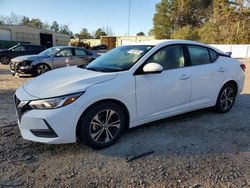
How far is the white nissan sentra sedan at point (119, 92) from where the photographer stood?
3.46m

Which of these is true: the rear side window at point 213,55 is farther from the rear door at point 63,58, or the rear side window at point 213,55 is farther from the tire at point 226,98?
the rear door at point 63,58

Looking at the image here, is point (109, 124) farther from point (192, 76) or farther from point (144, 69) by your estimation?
point (192, 76)

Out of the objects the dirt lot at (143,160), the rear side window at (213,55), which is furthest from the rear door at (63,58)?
the rear side window at (213,55)

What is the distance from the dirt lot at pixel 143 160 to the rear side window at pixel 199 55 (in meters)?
1.20

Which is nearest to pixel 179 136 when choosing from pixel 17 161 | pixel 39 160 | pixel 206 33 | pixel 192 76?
pixel 192 76

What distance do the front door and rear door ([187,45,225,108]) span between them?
201 mm

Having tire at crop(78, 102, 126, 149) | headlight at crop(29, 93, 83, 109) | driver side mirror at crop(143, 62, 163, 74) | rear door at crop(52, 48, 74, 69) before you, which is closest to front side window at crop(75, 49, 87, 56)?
rear door at crop(52, 48, 74, 69)

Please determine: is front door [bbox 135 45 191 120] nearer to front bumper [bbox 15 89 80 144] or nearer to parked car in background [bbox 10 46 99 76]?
front bumper [bbox 15 89 80 144]

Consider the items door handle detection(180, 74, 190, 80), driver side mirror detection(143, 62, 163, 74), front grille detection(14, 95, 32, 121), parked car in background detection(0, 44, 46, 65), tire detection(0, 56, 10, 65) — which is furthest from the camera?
tire detection(0, 56, 10, 65)

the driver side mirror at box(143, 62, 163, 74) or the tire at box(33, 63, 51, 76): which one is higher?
the driver side mirror at box(143, 62, 163, 74)

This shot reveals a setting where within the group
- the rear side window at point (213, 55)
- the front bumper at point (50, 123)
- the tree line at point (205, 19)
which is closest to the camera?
the front bumper at point (50, 123)

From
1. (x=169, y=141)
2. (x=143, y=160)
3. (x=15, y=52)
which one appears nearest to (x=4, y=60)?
(x=15, y=52)

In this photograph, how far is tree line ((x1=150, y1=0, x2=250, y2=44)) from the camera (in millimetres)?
39750

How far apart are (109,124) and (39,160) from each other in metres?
1.08
